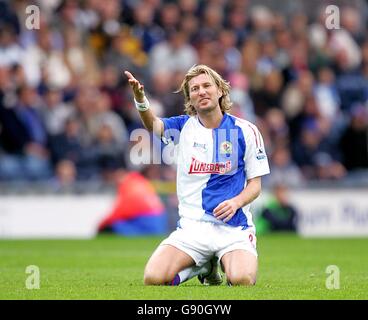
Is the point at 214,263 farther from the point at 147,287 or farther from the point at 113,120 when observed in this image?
the point at 113,120

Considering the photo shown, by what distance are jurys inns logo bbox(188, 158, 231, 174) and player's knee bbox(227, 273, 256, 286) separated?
1091 millimetres

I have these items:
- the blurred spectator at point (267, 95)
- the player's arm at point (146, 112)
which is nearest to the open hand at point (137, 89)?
the player's arm at point (146, 112)

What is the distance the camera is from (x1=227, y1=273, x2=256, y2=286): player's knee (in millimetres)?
10555

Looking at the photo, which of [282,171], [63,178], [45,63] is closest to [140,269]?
[63,178]

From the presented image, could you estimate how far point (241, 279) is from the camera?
416 inches

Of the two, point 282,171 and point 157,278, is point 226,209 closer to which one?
point 157,278

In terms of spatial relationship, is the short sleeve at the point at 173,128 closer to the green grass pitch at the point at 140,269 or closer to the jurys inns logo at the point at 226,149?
the jurys inns logo at the point at 226,149

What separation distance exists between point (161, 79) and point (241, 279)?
1273 cm

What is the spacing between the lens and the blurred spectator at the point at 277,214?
21562mm

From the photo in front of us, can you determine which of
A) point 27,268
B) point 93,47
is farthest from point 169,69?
point 27,268

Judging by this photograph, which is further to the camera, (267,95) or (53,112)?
(267,95)

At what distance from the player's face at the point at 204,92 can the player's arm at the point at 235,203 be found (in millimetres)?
917

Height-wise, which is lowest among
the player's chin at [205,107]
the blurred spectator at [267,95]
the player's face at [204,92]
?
the player's chin at [205,107]

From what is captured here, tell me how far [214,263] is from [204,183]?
84 cm
